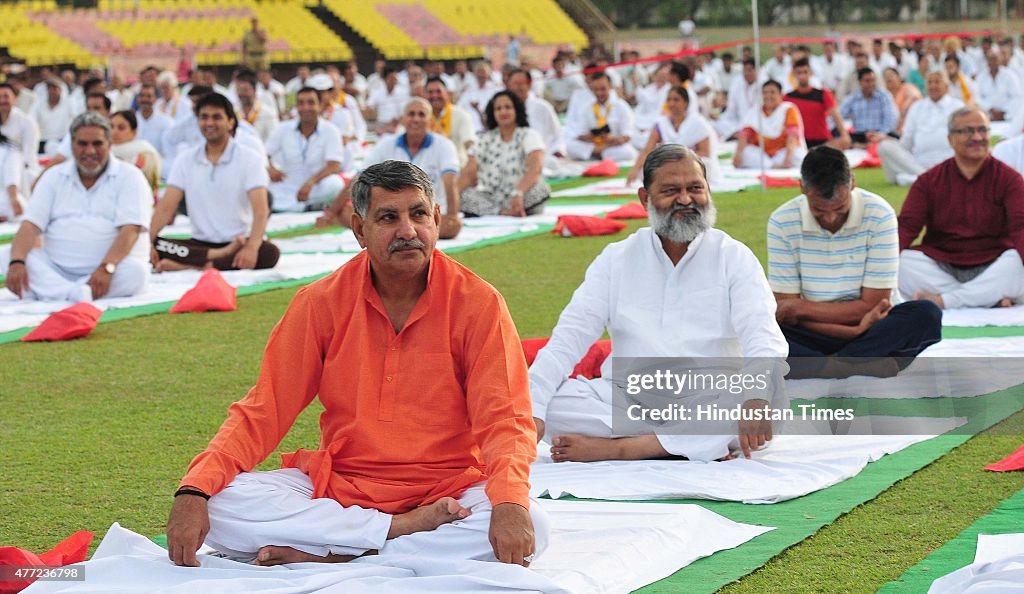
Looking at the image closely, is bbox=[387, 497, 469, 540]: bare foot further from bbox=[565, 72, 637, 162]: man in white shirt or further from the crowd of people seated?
bbox=[565, 72, 637, 162]: man in white shirt

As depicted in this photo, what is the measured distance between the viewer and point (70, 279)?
7.47 metres

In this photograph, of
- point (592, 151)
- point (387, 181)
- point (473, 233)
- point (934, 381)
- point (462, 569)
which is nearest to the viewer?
point (462, 569)

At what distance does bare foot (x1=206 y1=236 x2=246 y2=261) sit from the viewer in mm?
8281

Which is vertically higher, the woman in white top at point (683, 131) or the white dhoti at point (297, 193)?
the woman in white top at point (683, 131)

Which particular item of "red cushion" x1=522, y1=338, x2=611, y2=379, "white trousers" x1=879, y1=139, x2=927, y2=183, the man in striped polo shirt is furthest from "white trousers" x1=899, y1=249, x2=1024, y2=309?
"white trousers" x1=879, y1=139, x2=927, y2=183

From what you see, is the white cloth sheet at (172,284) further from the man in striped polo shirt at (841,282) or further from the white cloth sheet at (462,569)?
the white cloth sheet at (462,569)

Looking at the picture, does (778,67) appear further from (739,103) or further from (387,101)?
(387,101)

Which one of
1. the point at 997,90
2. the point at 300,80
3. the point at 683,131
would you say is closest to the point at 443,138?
the point at 683,131

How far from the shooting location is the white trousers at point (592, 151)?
50.5 ft

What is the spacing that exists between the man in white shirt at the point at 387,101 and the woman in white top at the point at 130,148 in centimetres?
1260

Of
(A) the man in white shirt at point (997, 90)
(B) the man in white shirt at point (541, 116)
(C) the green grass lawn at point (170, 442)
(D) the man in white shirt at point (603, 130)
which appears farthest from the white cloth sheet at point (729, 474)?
(A) the man in white shirt at point (997, 90)

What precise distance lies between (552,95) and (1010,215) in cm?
1867

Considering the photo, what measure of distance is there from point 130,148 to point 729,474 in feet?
22.2

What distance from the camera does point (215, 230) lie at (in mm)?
8414
